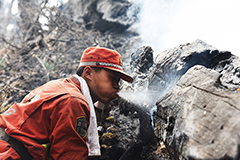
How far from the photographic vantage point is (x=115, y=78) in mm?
1897

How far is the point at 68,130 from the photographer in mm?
1210

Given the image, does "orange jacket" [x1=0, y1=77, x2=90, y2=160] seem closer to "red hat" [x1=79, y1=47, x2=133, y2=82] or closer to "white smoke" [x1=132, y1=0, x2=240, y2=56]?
"red hat" [x1=79, y1=47, x2=133, y2=82]

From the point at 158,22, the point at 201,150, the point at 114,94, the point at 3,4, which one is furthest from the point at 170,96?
the point at 3,4

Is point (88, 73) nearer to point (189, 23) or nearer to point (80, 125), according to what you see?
point (80, 125)

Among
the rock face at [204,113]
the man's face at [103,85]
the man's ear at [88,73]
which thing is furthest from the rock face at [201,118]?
the man's ear at [88,73]

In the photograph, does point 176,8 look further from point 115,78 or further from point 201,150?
point 201,150

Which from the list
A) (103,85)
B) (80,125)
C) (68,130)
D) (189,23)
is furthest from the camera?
(189,23)

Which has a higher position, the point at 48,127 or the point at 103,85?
the point at 103,85

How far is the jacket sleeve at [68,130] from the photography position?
1199 mm

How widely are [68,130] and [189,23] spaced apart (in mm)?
4070

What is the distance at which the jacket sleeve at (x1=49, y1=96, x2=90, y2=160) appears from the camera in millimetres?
1199

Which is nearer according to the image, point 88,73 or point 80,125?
point 80,125

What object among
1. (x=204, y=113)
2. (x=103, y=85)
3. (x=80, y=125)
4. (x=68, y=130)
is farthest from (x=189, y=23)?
(x=68, y=130)

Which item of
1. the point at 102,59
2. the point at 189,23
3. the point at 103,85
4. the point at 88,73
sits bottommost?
the point at 103,85
